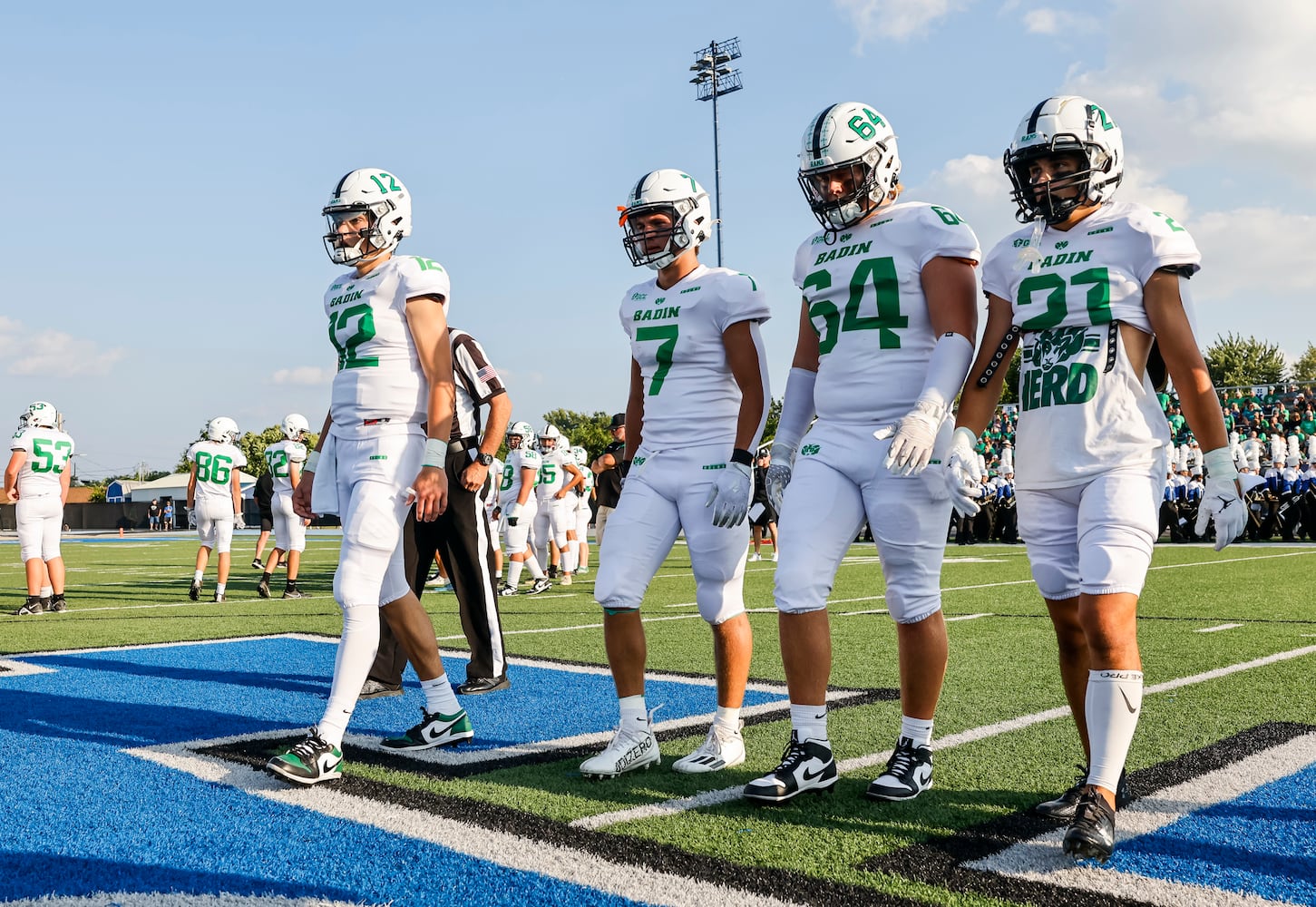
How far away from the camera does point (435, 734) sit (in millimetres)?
4434

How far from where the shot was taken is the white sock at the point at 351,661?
13.1ft

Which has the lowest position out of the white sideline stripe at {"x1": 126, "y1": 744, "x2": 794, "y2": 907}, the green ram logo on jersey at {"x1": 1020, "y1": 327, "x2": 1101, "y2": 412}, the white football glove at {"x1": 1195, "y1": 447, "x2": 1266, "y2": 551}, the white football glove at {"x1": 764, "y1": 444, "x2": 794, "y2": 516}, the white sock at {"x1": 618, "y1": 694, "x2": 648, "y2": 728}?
Result: the white sideline stripe at {"x1": 126, "y1": 744, "x2": 794, "y2": 907}

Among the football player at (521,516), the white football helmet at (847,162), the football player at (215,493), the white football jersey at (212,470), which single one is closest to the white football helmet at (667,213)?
the white football helmet at (847,162)

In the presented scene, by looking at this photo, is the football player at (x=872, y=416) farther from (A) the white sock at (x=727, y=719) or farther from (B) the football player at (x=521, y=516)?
(B) the football player at (x=521, y=516)

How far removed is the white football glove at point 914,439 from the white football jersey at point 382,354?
6.41 feet

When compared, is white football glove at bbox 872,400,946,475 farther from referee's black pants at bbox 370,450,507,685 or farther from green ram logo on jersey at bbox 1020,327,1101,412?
referee's black pants at bbox 370,450,507,685

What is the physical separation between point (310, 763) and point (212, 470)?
31.6ft

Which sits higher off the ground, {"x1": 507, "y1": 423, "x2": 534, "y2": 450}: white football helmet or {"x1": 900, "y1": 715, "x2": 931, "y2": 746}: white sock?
{"x1": 507, "y1": 423, "x2": 534, "y2": 450}: white football helmet

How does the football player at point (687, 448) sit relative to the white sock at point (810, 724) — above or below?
above

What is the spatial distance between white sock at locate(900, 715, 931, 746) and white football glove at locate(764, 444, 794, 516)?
90 cm

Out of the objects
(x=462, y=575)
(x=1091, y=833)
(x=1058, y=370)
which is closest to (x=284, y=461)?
(x=462, y=575)

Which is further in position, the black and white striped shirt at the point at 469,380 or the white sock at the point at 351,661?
the black and white striped shirt at the point at 469,380

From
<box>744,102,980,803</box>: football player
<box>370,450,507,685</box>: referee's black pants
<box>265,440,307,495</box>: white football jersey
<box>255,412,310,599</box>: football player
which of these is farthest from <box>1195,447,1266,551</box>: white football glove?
<box>265,440,307,495</box>: white football jersey

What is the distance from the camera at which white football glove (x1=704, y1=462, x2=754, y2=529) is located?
12.8ft
